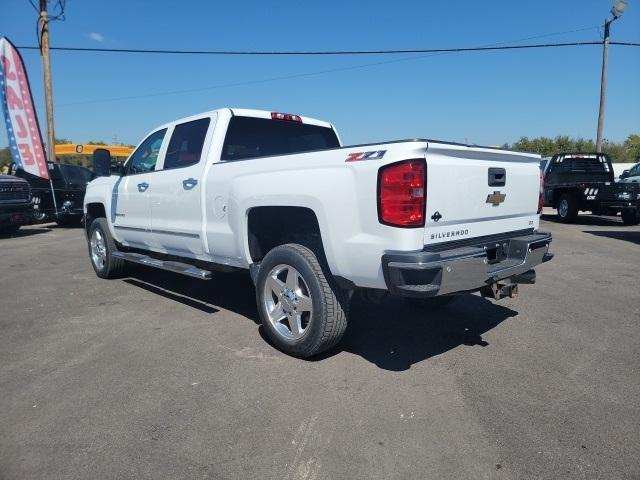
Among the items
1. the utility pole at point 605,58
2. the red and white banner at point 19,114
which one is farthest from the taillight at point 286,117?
the utility pole at point 605,58

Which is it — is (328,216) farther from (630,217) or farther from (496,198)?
(630,217)

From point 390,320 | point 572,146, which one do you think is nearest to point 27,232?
point 390,320

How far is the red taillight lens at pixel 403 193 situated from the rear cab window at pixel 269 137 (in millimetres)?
1806

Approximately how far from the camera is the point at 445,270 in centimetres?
299

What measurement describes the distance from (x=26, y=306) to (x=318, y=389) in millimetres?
4017

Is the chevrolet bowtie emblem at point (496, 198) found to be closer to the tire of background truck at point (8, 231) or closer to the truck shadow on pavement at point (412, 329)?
the truck shadow on pavement at point (412, 329)

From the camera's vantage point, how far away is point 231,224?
426 cm

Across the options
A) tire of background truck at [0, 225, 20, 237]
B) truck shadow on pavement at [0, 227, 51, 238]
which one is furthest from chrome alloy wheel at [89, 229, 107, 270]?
truck shadow on pavement at [0, 227, 51, 238]

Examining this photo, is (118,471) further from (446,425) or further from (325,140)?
(325,140)

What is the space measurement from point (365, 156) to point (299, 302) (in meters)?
1.28

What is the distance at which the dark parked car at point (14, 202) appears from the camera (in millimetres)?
11177

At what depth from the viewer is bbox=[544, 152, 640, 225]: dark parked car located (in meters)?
13.2

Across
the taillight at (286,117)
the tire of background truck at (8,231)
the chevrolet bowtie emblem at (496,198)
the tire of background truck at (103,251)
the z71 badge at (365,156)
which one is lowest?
the tire of background truck at (8,231)

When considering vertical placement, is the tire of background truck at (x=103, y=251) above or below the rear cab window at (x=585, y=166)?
below
